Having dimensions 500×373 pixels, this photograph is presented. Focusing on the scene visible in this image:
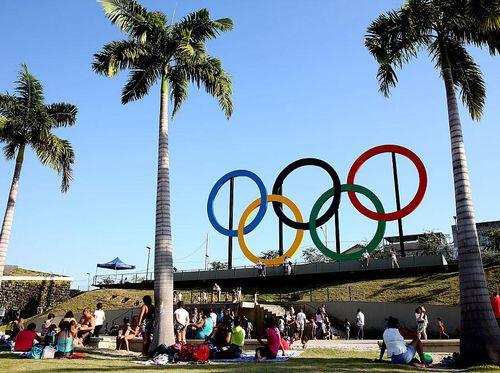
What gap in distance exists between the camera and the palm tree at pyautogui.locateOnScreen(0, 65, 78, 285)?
2078cm

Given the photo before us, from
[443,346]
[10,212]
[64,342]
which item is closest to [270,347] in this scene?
[64,342]

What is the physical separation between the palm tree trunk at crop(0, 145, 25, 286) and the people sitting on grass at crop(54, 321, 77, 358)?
8.34m

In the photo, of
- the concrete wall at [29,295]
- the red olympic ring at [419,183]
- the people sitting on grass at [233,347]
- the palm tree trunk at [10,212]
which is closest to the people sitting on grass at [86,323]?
the people sitting on grass at [233,347]

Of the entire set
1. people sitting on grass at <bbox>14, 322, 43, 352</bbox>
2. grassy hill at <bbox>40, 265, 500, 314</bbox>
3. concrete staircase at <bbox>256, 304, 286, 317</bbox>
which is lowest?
people sitting on grass at <bbox>14, 322, 43, 352</bbox>

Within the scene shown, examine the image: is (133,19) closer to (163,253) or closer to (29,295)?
(163,253)

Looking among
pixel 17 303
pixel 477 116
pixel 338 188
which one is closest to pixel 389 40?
pixel 477 116

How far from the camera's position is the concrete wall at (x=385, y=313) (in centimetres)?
2159

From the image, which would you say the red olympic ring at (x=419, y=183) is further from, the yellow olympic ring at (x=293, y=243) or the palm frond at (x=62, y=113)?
the palm frond at (x=62, y=113)

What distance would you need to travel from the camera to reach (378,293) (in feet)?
89.5

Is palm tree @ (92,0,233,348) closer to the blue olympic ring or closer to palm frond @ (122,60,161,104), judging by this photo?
palm frond @ (122,60,161,104)

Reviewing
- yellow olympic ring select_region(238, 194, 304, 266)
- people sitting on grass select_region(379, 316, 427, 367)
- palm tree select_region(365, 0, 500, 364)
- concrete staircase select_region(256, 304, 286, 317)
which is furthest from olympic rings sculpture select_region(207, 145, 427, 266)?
people sitting on grass select_region(379, 316, 427, 367)

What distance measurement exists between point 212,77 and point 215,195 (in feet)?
55.3

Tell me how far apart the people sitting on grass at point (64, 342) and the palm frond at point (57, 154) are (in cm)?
1127

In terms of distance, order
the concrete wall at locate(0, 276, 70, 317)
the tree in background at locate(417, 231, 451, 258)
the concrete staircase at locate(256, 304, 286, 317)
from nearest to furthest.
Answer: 1. the concrete staircase at locate(256, 304, 286, 317)
2. the concrete wall at locate(0, 276, 70, 317)
3. the tree in background at locate(417, 231, 451, 258)
